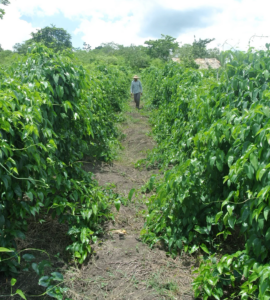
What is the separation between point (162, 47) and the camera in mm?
40062

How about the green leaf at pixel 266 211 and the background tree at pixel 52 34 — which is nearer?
the green leaf at pixel 266 211

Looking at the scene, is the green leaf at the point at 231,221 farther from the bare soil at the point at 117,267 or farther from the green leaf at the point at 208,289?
the bare soil at the point at 117,267

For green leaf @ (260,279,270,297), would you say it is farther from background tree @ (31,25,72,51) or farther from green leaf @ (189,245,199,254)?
background tree @ (31,25,72,51)

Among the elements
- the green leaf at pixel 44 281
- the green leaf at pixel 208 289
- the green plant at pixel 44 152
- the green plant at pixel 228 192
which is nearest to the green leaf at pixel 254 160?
the green plant at pixel 228 192

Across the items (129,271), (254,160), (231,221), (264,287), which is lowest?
(129,271)

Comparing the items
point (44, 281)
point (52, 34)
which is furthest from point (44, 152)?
point (52, 34)

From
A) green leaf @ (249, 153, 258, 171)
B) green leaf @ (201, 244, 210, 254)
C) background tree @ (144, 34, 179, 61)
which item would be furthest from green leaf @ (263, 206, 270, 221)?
background tree @ (144, 34, 179, 61)

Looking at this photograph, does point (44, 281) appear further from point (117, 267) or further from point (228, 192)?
point (228, 192)

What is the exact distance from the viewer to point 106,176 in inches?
194

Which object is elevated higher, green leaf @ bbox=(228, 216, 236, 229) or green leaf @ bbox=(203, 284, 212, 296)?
green leaf @ bbox=(228, 216, 236, 229)

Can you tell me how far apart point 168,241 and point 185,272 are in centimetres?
37

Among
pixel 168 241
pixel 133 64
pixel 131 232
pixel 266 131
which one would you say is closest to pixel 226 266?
pixel 168 241

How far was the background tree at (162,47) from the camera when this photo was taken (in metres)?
39.9

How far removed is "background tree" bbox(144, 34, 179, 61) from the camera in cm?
3991
